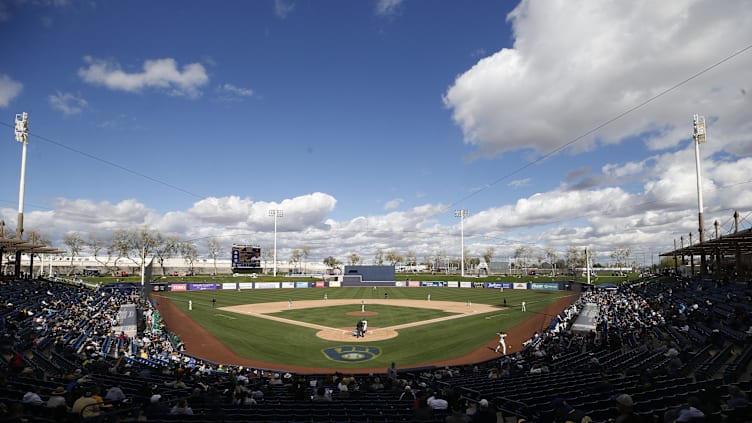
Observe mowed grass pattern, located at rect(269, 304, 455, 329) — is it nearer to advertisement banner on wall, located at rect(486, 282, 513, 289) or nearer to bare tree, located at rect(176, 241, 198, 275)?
advertisement banner on wall, located at rect(486, 282, 513, 289)

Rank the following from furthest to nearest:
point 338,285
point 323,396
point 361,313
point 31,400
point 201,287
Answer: point 338,285, point 201,287, point 361,313, point 323,396, point 31,400

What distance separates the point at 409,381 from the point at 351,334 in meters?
17.4

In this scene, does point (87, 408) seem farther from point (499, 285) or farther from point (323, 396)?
point (499, 285)

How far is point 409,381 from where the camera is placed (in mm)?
15914

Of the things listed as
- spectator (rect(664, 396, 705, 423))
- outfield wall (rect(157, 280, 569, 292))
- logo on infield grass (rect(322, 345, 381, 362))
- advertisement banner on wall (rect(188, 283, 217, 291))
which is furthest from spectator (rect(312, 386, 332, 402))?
advertisement banner on wall (rect(188, 283, 217, 291))

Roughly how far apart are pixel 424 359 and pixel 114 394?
60.2ft

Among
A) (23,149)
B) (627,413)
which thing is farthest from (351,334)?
(23,149)

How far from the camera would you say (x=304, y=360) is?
2481 cm

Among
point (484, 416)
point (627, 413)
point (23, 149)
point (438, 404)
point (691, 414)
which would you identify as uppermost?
point (23, 149)

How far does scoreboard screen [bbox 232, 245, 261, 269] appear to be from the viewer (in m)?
103

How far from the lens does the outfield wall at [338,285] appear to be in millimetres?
77062

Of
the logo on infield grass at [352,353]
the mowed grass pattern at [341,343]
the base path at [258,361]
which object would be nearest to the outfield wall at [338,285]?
the base path at [258,361]

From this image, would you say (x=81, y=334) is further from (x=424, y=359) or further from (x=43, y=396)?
(x=424, y=359)

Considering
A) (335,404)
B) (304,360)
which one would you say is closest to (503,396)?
(335,404)
